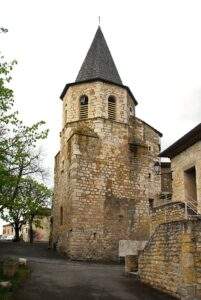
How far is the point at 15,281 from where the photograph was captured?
13.2m

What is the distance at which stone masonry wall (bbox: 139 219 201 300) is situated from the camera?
1171cm

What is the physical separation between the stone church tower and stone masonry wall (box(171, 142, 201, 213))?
8228 mm

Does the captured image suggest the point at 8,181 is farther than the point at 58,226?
No

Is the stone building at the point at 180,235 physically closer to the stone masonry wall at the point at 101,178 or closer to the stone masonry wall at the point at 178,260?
Answer: the stone masonry wall at the point at 178,260

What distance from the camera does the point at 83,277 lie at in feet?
49.1

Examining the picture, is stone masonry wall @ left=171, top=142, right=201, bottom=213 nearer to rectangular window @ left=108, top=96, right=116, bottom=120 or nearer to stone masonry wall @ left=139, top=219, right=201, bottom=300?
stone masonry wall @ left=139, top=219, right=201, bottom=300

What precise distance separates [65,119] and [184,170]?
43.7ft

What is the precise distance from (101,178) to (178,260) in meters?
13.0

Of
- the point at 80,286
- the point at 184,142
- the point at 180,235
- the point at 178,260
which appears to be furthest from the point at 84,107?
the point at 178,260

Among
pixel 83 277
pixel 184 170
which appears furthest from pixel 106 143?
pixel 83 277

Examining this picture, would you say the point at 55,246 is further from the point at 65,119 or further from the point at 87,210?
the point at 65,119

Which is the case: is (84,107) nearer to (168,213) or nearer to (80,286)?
(168,213)

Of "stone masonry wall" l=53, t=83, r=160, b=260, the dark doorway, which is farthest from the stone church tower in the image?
the dark doorway

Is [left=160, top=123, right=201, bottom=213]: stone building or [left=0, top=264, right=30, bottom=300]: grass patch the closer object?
[left=0, top=264, right=30, bottom=300]: grass patch
